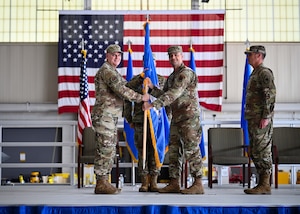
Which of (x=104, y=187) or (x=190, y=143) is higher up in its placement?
(x=190, y=143)

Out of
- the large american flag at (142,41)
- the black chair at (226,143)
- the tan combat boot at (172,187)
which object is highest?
the large american flag at (142,41)

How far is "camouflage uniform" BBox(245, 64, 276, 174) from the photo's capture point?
6.19 m

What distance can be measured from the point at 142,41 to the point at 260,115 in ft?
24.8

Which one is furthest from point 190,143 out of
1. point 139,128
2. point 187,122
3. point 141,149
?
point 139,128

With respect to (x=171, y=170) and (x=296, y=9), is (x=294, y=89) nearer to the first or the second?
(x=296, y=9)

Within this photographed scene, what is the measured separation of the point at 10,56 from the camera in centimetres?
1572

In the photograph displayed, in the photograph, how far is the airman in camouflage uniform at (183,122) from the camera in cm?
619

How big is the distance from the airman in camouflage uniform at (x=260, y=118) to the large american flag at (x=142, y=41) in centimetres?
711

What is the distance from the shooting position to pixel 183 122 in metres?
6.32

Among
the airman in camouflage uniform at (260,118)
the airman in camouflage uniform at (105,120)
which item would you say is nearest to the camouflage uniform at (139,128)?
the airman in camouflage uniform at (105,120)

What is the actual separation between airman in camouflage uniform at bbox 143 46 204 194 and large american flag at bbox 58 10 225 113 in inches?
277

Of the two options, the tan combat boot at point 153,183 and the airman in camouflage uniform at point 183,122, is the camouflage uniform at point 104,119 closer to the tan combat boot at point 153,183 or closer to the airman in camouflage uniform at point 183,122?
the airman in camouflage uniform at point 183,122

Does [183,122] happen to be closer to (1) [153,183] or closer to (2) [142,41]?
(1) [153,183]

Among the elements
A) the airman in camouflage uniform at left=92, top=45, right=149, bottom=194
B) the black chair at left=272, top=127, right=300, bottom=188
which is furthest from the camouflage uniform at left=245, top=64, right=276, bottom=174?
the black chair at left=272, top=127, right=300, bottom=188
